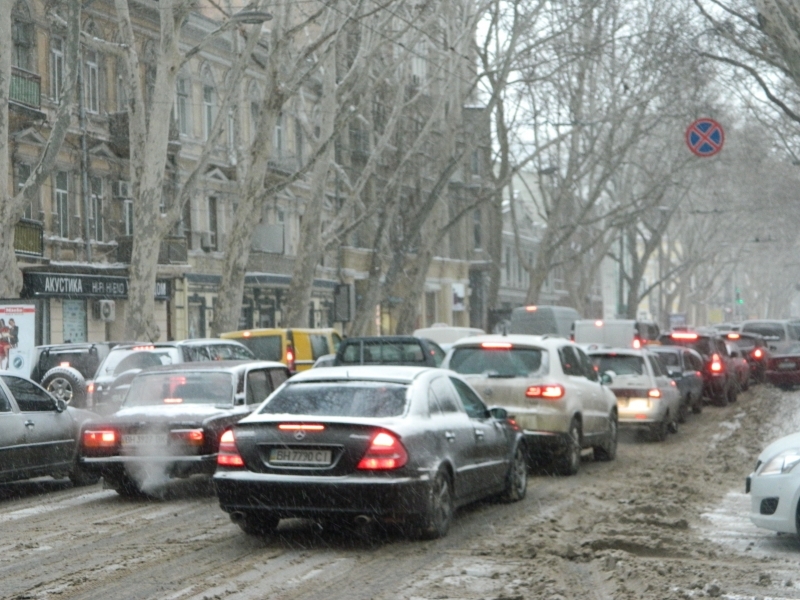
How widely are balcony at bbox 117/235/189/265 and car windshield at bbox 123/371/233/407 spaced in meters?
23.9

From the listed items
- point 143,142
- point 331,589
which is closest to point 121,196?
point 143,142

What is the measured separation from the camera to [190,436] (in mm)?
13734

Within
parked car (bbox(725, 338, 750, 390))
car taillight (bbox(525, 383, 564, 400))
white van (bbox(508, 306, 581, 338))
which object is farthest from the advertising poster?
white van (bbox(508, 306, 581, 338))

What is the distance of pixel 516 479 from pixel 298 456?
359 centimetres

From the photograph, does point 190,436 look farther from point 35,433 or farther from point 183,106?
point 183,106

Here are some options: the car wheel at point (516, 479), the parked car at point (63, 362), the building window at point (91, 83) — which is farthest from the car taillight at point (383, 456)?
the building window at point (91, 83)

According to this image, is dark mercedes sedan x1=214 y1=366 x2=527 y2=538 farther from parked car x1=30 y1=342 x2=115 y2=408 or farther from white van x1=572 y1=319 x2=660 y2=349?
white van x1=572 y1=319 x2=660 y2=349

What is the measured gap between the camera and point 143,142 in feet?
88.9

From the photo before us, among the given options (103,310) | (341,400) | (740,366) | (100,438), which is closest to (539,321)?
(740,366)

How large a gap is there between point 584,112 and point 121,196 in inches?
680

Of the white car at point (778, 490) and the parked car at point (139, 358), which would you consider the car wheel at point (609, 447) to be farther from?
the white car at point (778, 490)

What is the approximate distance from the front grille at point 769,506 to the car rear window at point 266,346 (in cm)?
1729

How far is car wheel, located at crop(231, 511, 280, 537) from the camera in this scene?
10.8 m

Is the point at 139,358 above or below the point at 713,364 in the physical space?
above
